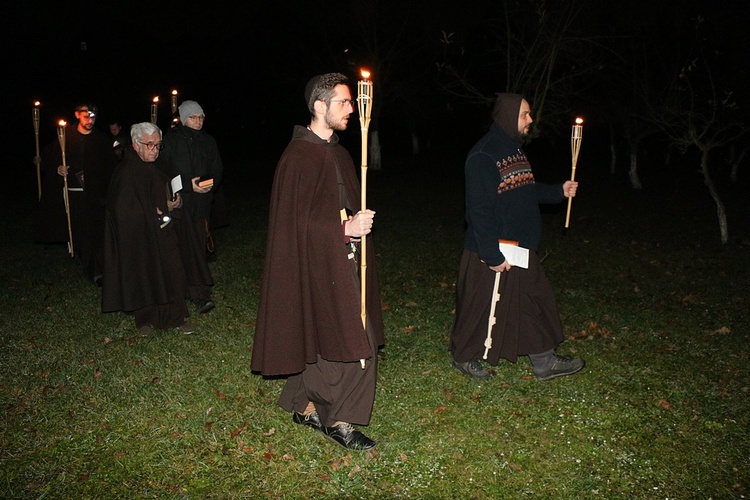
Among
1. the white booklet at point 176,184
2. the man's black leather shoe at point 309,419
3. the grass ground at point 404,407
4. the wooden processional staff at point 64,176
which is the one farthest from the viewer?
the wooden processional staff at point 64,176

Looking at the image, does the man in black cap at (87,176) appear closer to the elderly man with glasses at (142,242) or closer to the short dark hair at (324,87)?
the elderly man with glasses at (142,242)

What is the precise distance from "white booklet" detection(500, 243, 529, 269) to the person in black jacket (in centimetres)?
392

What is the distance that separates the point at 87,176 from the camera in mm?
8695

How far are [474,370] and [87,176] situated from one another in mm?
6295

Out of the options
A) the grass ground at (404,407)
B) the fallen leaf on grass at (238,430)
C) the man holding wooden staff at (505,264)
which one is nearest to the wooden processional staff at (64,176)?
the grass ground at (404,407)

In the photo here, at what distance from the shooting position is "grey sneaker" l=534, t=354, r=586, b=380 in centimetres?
554

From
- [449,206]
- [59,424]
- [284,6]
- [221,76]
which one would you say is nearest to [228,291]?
[59,424]

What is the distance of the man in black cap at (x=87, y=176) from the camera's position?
8672 millimetres

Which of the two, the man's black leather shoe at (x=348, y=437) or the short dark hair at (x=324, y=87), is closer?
the short dark hair at (x=324, y=87)

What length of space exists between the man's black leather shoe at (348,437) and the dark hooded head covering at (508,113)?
2725 millimetres

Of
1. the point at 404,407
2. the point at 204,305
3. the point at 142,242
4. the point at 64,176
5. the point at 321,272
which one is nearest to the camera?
the point at 321,272

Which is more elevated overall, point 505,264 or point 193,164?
point 193,164

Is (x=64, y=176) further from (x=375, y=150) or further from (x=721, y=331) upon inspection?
(x=375, y=150)

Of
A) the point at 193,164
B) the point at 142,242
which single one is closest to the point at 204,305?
the point at 142,242
